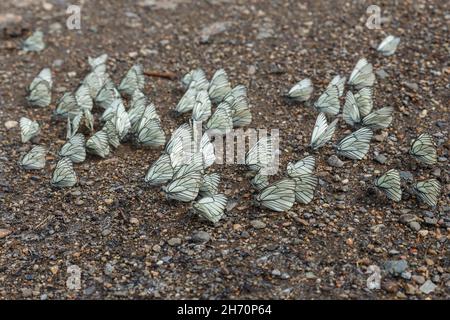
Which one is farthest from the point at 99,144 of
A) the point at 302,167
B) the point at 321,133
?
the point at 321,133

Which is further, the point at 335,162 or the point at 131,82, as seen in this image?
the point at 131,82

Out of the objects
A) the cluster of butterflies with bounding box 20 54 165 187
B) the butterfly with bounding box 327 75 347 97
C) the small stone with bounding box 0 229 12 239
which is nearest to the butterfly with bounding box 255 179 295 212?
the cluster of butterflies with bounding box 20 54 165 187

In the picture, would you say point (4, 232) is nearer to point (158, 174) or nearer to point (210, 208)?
point (158, 174)

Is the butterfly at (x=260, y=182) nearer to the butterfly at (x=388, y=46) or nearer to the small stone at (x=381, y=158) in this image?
the small stone at (x=381, y=158)

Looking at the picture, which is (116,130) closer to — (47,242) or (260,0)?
(47,242)

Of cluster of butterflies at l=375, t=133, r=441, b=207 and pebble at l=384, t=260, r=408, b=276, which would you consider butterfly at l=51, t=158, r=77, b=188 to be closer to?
cluster of butterflies at l=375, t=133, r=441, b=207

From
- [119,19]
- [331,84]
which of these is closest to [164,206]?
[331,84]
